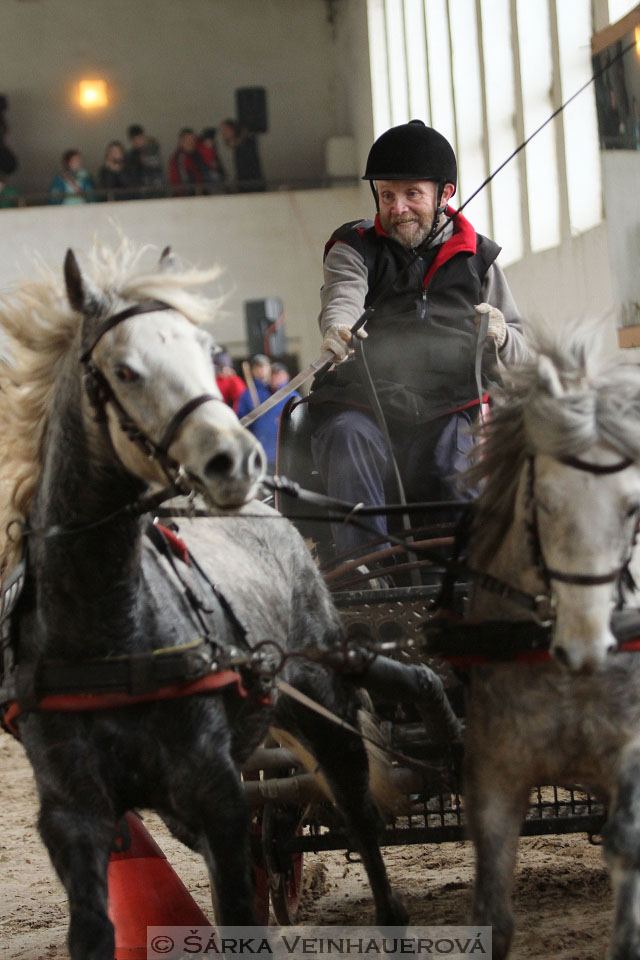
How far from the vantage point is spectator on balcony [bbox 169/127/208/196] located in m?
18.0

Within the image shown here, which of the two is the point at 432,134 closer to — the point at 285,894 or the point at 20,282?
the point at 20,282

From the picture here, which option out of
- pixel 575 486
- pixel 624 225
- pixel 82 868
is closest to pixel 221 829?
pixel 82 868

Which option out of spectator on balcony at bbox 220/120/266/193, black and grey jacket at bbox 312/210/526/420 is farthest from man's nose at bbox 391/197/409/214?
spectator on balcony at bbox 220/120/266/193

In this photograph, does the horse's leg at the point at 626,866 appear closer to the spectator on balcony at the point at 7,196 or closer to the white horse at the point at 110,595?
the white horse at the point at 110,595

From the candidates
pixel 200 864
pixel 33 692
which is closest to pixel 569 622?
pixel 33 692

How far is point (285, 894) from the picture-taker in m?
3.85

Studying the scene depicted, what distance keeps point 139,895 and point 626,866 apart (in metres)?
1.21

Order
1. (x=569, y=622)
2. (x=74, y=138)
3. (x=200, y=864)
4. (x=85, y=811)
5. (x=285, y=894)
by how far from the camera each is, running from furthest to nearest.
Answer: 1. (x=74, y=138)
2. (x=200, y=864)
3. (x=285, y=894)
4. (x=85, y=811)
5. (x=569, y=622)

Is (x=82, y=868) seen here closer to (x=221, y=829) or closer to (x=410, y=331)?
(x=221, y=829)

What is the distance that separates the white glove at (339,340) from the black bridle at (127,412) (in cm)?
110

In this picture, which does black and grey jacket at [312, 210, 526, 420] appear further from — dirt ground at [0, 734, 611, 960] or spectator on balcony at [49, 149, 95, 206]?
spectator on balcony at [49, 149, 95, 206]

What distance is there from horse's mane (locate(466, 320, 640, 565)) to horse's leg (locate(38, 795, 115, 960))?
1011mm

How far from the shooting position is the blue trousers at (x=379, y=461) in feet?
12.3

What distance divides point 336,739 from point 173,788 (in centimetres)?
91
